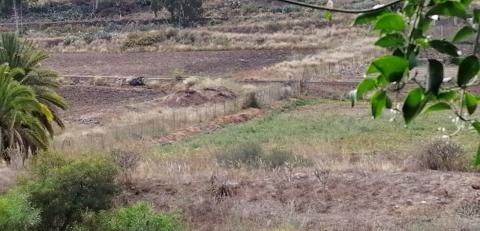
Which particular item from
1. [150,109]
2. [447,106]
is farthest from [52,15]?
[447,106]

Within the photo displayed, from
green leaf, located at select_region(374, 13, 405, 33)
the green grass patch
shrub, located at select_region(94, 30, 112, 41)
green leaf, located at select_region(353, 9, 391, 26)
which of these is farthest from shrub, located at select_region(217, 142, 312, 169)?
shrub, located at select_region(94, 30, 112, 41)

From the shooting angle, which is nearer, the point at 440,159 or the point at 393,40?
the point at 393,40

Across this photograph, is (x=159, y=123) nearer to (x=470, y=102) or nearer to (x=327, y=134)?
(x=327, y=134)

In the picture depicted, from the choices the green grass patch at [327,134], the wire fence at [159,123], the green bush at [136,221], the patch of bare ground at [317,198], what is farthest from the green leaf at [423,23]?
the green grass patch at [327,134]

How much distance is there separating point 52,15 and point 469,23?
335 feet

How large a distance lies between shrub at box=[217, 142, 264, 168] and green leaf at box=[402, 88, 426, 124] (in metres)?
15.2

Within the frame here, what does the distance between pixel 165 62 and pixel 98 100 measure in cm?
1808

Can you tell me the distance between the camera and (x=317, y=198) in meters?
13.5

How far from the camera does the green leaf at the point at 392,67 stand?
1360 millimetres

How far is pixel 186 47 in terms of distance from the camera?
66.4 meters

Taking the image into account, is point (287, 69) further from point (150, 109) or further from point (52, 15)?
point (52, 15)

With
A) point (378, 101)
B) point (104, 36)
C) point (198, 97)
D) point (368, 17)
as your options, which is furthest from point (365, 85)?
point (104, 36)

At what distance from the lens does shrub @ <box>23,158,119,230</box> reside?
11.2 m

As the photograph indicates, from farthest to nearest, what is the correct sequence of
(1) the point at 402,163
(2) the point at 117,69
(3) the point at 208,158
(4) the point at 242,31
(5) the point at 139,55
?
1. (4) the point at 242,31
2. (5) the point at 139,55
3. (2) the point at 117,69
4. (3) the point at 208,158
5. (1) the point at 402,163
